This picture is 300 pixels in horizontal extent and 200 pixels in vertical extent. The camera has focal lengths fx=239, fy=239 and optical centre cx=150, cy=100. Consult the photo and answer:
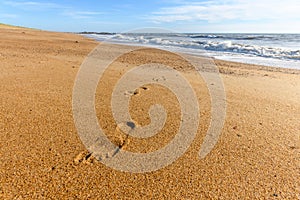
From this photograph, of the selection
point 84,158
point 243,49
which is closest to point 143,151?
point 84,158

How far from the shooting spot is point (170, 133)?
6.36 feet

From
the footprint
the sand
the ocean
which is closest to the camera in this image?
the sand

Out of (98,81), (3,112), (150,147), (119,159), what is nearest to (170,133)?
(150,147)

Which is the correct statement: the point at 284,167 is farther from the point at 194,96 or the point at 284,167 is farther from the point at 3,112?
the point at 3,112

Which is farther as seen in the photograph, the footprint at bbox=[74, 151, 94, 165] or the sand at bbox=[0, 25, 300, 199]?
the footprint at bbox=[74, 151, 94, 165]

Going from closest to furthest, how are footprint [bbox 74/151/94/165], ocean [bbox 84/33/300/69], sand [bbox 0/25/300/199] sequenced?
sand [bbox 0/25/300/199] → footprint [bbox 74/151/94/165] → ocean [bbox 84/33/300/69]

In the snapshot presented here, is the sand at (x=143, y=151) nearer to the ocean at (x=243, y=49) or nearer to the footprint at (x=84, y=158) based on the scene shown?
the footprint at (x=84, y=158)

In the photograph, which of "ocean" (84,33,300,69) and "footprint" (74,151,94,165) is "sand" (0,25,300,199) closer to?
"footprint" (74,151,94,165)

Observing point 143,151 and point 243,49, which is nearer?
point 143,151

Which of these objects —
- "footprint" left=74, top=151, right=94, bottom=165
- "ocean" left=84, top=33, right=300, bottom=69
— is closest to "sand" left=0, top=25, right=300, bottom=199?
"footprint" left=74, top=151, right=94, bottom=165

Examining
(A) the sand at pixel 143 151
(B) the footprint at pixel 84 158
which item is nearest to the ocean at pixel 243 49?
(A) the sand at pixel 143 151

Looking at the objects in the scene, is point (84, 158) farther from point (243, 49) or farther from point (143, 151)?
point (243, 49)

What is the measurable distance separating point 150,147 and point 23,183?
2.68 feet

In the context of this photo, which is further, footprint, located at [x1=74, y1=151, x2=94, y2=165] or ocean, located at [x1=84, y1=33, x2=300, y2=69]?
ocean, located at [x1=84, y1=33, x2=300, y2=69]
